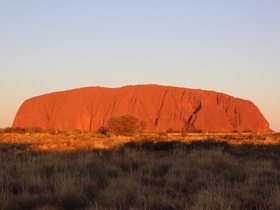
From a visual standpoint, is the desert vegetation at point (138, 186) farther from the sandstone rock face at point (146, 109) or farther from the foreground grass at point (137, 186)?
the sandstone rock face at point (146, 109)

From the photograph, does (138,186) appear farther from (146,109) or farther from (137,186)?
(146,109)

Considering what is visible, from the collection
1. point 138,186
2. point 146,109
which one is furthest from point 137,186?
point 146,109

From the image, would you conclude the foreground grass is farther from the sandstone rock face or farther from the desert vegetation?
the sandstone rock face

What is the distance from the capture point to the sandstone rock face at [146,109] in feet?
285

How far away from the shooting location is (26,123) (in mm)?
95688

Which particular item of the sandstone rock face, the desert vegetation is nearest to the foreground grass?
the desert vegetation

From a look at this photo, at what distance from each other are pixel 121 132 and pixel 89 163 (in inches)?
1530

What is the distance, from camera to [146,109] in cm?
9044

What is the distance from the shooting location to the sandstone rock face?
86.8 m

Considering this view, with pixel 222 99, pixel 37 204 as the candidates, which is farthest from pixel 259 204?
pixel 222 99

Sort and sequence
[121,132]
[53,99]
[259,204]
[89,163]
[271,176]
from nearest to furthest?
[259,204], [271,176], [89,163], [121,132], [53,99]

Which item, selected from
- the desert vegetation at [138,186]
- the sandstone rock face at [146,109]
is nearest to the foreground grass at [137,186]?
the desert vegetation at [138,186]

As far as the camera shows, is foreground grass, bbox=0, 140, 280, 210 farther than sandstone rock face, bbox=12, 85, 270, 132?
No

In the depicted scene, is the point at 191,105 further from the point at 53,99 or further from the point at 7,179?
the point at 7,179
